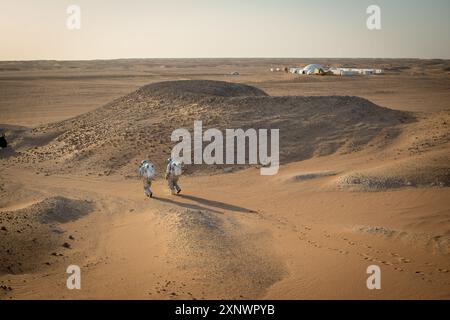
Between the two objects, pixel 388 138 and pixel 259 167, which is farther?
pixel 388 138

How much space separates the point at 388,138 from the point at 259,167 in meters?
6.07

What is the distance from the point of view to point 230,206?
12172 millimetres

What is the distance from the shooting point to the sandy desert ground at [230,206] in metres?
7.80

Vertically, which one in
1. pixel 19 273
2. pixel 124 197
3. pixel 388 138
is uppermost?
pixel 388 138

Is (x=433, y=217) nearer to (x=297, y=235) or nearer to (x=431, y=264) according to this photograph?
(x=431, y=264)

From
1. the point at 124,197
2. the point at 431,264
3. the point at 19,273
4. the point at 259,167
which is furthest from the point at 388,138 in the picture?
the point at 19,273

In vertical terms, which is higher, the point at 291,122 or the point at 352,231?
the point at 291,122

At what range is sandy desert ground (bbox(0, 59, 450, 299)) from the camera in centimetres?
780

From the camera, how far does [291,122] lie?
18406mm

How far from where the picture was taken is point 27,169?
56.3ft

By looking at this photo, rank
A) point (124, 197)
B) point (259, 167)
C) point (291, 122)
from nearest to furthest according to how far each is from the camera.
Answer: point (124, 197)
point (259, 167)
point (291, 122)

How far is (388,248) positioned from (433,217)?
2.31 meters

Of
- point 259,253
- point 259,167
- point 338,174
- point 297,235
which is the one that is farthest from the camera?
point 259,167

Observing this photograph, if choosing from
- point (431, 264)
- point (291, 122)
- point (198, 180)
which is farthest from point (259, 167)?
point (431, 264)
